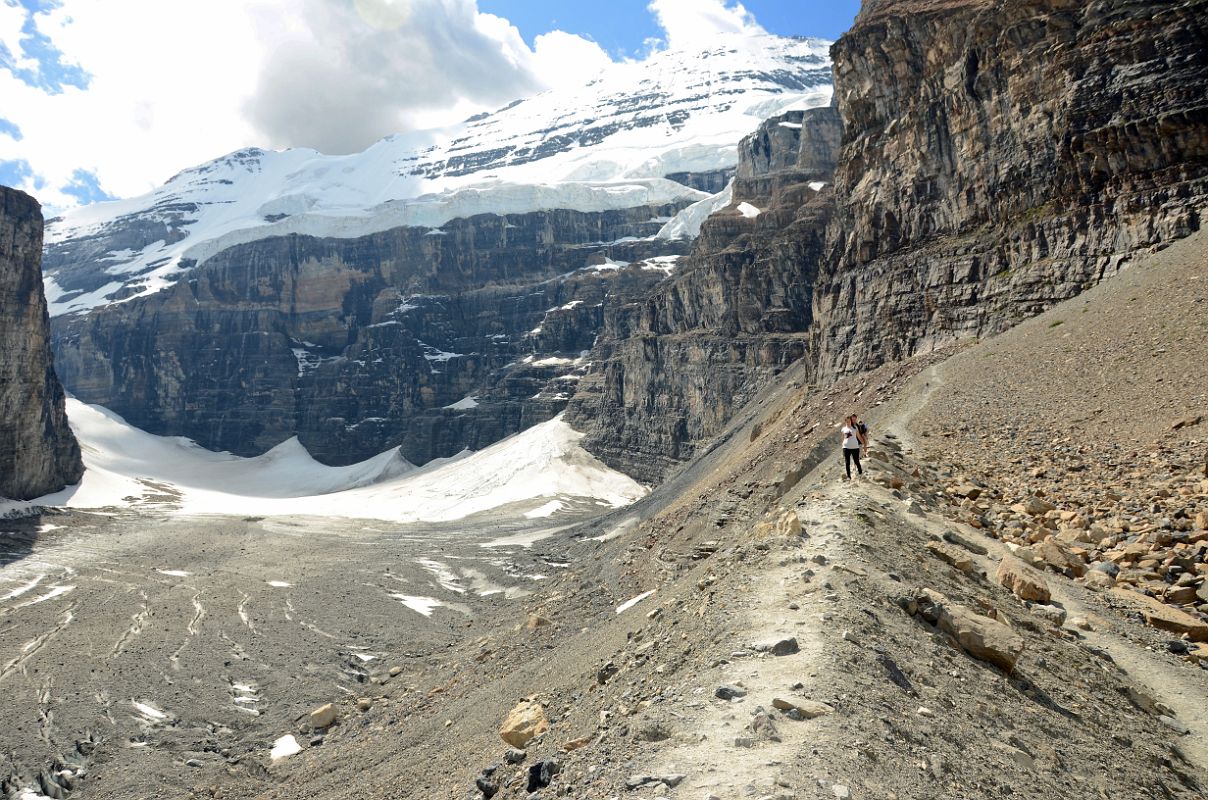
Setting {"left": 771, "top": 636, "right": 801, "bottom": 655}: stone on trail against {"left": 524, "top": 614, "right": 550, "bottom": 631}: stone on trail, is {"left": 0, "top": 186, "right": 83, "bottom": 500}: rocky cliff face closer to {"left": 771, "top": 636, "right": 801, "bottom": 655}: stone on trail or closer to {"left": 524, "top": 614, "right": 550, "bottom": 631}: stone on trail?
{"left": 524, "top": 614, "right": 550, "bottom": 631}: stone on trail

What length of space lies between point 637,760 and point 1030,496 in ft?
43.0

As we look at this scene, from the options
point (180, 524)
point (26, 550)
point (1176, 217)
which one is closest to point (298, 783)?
point (1176, 217)

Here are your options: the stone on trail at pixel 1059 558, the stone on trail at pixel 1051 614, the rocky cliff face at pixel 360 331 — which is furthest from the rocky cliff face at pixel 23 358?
the stone on trail at pixel 1051 614

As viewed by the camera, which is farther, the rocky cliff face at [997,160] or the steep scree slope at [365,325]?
the steep scree slope at [365,325]

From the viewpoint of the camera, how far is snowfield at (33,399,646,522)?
102m

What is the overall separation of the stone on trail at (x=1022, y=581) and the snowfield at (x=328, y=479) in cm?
7670

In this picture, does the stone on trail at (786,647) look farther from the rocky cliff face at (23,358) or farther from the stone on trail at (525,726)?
the rocky cliff face at (23,358)

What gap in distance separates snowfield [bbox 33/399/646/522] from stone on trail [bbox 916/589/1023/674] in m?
79.3

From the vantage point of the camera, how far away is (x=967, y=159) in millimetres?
43000

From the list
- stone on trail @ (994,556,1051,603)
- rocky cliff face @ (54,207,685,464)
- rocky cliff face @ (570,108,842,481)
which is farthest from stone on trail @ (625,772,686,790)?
rocky cliff face @ (54,207,685,464)

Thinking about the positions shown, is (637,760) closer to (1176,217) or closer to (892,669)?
(892,669)

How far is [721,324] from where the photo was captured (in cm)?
9681

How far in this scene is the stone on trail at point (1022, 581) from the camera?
12625 mm

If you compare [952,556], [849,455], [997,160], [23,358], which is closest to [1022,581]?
[952,556]
